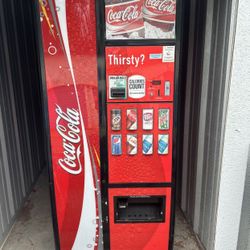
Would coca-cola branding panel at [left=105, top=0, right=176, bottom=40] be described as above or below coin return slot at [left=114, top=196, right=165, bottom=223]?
above

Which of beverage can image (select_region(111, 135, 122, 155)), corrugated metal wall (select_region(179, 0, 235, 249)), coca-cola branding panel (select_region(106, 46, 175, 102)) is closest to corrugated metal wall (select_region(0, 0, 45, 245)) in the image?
beverage can image (select_region(111, 135, 122, 155))

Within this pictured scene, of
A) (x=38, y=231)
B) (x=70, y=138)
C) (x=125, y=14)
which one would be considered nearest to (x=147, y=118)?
(x=70, y=138)

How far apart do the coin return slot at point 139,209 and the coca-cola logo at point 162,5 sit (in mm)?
1199

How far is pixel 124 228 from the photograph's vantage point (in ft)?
6.41

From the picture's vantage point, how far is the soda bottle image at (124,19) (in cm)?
158

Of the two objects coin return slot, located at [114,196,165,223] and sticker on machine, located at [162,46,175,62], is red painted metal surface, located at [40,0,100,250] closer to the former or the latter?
coin return slot, located at [114,196,165,223]

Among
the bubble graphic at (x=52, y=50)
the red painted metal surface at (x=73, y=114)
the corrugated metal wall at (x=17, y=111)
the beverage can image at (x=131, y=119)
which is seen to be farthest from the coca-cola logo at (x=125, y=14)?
the corrugated metal wall at (x=17, y=111)

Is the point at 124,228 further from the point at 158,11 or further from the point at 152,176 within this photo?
the point at 158,11

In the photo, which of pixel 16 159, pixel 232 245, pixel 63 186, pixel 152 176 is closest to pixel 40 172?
pixel 16 159

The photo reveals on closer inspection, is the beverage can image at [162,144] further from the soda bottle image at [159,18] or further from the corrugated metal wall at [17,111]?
the corrugated metal wall at [17,111]

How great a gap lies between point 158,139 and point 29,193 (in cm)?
200

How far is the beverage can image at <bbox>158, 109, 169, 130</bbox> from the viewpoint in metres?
1.72

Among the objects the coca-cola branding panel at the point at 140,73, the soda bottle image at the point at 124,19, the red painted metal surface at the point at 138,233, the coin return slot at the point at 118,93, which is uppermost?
the soda bottle image at the point at 124,19

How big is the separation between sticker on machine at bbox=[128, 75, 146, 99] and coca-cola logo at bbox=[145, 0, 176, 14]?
0.40 m
